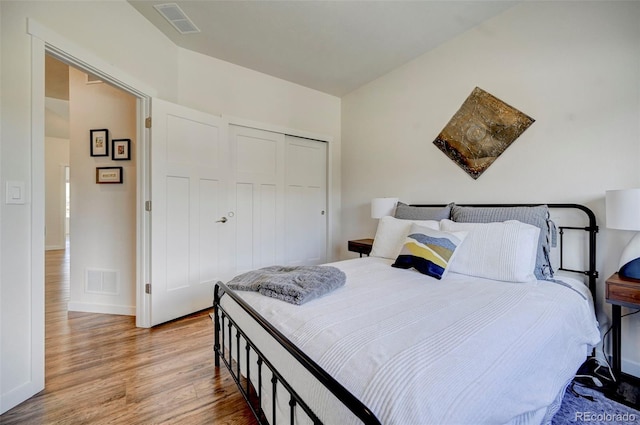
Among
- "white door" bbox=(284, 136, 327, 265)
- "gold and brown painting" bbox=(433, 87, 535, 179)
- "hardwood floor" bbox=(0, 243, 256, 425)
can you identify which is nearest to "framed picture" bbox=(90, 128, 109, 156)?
"hardwood floor" bbox=(0, 243, 256, 425)

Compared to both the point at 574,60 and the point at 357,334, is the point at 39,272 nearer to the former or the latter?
the point at 357,334

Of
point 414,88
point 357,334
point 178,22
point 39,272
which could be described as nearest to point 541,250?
point 357,334

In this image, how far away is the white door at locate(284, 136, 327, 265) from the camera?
378cm

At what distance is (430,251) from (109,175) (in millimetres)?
3066

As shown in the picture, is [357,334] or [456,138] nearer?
[357,334]

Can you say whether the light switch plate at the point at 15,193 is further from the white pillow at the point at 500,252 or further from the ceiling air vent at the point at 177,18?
the white pillow at the point at 500,252

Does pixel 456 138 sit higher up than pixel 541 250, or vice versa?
pixel 456 138

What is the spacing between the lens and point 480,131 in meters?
2.50

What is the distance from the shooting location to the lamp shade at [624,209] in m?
1.50

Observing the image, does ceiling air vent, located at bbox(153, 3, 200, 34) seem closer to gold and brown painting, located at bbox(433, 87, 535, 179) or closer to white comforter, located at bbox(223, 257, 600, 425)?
white comforter, located at bbox(223, 257, 600, 425)

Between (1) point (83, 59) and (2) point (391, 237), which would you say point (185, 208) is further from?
(2) point (391, 237)

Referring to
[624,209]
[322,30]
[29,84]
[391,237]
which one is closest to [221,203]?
[29,84]

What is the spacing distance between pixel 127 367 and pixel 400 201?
2823mm

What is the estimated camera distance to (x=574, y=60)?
199 centimetres
